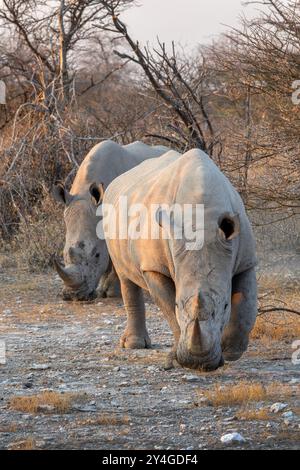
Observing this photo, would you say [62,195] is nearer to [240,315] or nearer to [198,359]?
[240,315]

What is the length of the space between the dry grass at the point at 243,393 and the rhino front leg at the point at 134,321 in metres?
1.66

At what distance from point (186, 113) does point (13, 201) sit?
2.37 meters

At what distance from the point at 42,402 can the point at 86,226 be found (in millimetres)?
4250

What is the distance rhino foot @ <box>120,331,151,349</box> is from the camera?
27.2ft

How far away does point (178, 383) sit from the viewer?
6.95 metres

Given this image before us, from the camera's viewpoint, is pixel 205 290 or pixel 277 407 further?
pixel 277 407

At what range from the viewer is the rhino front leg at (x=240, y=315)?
6723mm

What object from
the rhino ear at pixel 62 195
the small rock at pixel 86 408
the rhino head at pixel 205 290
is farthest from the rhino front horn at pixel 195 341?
the rhino ear at pixel 62 195

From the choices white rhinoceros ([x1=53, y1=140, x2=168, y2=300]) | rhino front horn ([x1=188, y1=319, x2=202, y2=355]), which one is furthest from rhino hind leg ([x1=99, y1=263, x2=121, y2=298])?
rhino front horn ([x1=188, y1=319, x2=202, y2=355])

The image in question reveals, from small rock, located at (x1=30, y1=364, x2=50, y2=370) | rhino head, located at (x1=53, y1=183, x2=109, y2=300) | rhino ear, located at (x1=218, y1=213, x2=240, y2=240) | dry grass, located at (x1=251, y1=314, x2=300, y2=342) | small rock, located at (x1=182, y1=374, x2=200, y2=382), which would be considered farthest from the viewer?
rhino head, located at (x1=53, y1=183, x2=109, y2=300)

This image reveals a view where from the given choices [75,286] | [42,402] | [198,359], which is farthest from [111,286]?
[198,359]

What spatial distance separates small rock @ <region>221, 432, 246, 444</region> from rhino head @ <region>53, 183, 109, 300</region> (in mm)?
4917

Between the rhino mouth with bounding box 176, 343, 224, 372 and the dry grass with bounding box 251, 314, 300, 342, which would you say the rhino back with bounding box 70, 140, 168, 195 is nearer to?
the dry grass with bounding box 251, 314, 300, 342

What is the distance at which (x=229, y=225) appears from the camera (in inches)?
240
